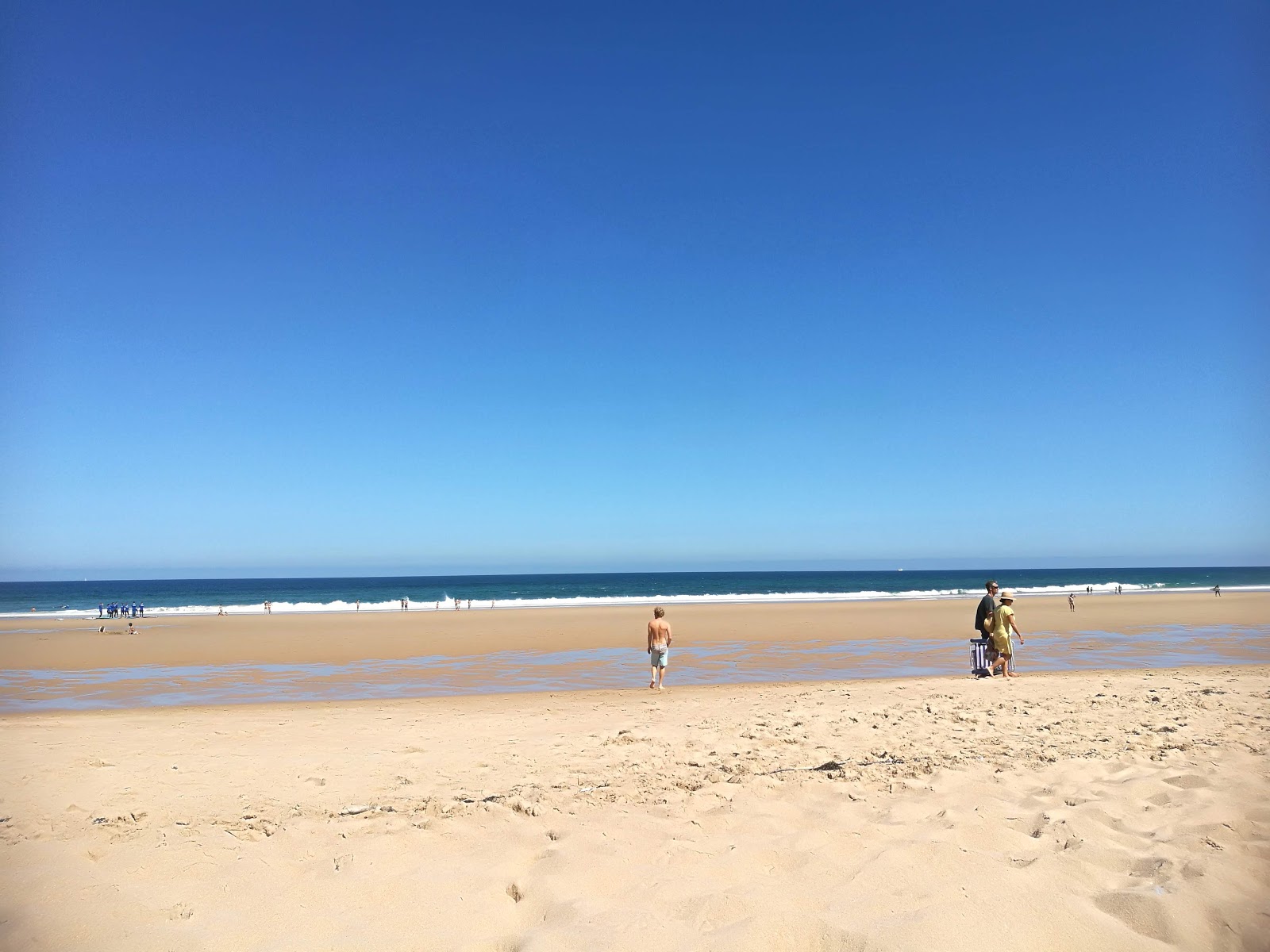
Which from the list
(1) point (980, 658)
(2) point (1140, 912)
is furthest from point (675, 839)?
(1) point (980, 658)

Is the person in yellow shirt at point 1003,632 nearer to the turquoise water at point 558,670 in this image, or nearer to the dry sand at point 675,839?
the turquoise water at point 558,670

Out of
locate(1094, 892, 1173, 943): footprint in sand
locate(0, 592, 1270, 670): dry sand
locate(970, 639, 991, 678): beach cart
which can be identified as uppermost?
locate(1094, 892, 1173, 943): footprint in sand

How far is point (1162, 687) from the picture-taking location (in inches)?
446

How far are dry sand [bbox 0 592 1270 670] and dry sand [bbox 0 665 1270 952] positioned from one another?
16398 mm

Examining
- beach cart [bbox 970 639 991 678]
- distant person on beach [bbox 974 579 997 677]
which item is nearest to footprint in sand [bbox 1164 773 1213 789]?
distant person on beach [bbox 974 579 997 677]

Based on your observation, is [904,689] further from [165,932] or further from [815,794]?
[165,932]

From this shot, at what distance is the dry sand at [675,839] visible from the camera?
379cm

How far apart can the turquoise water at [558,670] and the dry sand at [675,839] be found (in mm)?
7295

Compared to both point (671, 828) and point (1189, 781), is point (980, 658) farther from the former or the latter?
point (671, 828)

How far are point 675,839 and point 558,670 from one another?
14.9m

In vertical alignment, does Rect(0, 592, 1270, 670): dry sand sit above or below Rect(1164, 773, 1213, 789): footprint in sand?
below

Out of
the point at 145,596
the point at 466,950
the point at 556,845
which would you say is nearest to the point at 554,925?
the point at 466,950

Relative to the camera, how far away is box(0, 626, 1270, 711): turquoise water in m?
16.3

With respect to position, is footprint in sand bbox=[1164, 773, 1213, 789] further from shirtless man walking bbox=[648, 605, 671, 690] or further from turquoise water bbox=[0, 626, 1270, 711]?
turquoise water bbox=[0, 626, 1270, 711]
